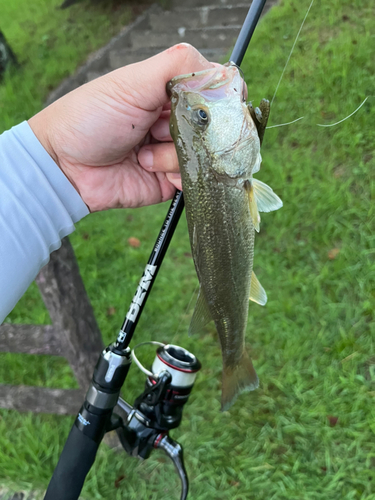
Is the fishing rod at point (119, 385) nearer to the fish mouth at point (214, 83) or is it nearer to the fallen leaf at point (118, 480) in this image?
the fish mouth at point (214, 83)

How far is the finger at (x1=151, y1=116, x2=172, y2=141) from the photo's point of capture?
188 centimetres

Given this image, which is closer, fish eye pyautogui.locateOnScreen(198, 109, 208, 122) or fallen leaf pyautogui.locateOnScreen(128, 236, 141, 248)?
fish eye pyautogui.locateOnScreen(198, 109, 208, 122)

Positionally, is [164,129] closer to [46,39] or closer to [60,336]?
[60,336]

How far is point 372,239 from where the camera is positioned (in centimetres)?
289

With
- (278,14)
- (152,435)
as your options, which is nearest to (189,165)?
(152,435)

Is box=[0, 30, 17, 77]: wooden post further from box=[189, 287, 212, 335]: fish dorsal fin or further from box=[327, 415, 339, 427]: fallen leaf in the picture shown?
box=[327, 415, 339, 427]: fallen leaf

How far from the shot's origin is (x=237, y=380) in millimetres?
1902

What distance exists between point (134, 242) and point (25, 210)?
7.11 ft

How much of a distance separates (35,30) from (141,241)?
4.27 metres

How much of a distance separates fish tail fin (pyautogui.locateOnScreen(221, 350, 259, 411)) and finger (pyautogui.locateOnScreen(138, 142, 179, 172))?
3.33 feet

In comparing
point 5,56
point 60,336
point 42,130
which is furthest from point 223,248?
point 5,56

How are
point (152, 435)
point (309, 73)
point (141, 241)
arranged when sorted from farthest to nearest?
1. point (141, 241)
2. point (309, 73)
3. point (152, 435)

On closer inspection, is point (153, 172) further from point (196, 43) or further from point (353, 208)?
point (196, 43)

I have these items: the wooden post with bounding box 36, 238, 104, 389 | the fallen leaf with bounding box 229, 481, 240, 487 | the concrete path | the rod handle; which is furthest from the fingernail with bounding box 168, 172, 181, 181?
the concrete path
